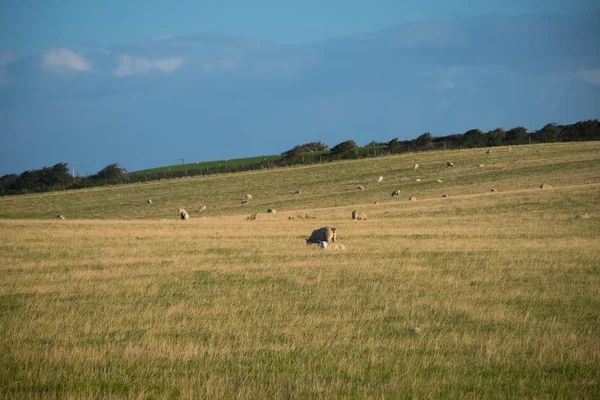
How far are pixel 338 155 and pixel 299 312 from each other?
94.7 m

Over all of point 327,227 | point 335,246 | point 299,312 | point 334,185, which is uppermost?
point 334,185

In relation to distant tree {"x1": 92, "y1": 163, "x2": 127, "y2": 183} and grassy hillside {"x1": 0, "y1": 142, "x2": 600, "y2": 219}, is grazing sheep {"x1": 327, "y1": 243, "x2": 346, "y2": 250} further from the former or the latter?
distant tree {"x1": 92, "y1": 163, "x2": 127, "y2": 183}

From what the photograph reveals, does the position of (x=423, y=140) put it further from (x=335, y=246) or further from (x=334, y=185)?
(x=335, y=246)

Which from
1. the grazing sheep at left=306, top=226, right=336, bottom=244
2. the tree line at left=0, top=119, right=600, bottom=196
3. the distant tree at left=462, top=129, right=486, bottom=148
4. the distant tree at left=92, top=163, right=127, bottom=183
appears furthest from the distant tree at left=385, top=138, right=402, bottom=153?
the grazing sheep at left=306, top=226, right=336, bottom=244

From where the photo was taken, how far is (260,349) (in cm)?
1077

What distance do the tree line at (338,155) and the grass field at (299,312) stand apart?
6782 centimetres

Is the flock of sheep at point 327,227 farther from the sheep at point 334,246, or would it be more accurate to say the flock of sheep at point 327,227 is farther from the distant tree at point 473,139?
the distant tree at point 473,139

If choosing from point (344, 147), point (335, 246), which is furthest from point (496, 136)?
point (335, 246)

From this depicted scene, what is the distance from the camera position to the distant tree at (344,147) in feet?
358

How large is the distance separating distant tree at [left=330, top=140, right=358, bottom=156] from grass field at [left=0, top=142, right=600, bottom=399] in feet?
231

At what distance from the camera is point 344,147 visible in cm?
11112

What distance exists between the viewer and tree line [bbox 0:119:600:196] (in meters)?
106

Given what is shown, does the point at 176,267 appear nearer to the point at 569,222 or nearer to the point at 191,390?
the point at 191,390

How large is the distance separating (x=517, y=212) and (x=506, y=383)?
39.5 metres
